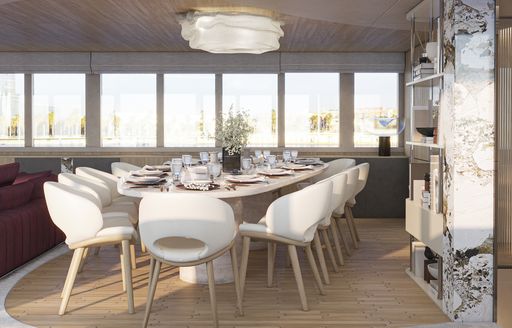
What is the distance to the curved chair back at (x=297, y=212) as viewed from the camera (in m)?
4.12

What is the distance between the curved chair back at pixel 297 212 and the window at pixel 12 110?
680 centimetres

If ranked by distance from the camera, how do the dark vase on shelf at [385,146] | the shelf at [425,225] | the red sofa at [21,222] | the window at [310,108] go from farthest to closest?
the window at [310,108], the dark vase on shelf at [385,146], the red sofa at [21,222], the shelf at [425,225]

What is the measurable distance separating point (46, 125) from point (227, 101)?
116 inches

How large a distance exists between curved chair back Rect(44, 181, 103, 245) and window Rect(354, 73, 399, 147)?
6082 millimetres

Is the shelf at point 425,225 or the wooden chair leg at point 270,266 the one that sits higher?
the shelf at point 425,225

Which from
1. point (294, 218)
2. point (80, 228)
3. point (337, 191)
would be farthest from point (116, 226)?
point (337, 191)

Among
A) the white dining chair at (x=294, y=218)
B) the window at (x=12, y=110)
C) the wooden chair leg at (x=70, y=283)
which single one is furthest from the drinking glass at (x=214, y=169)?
the window at (x=12, y=110)

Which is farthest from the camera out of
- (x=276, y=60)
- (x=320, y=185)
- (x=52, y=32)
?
(x=276, y=60)

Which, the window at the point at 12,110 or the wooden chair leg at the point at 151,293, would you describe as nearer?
the wooden chair leg at the point at 151,293

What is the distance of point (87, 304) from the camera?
4324 millimetres

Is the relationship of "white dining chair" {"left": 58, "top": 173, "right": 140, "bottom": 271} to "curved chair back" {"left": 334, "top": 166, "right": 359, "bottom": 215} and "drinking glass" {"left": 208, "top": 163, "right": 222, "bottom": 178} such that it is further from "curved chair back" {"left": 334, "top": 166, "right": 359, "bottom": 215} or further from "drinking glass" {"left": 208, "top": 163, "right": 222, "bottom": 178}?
"curved chair back" {"left": 334, "top": 166, "right": 359, "bottom": 215}

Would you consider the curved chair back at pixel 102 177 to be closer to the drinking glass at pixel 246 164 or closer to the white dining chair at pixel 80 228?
the drinking glass at pixel 246 164

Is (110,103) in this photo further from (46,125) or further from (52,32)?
(52,32)

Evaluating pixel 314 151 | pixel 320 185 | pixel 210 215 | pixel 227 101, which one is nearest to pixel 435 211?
pixel 320 185
